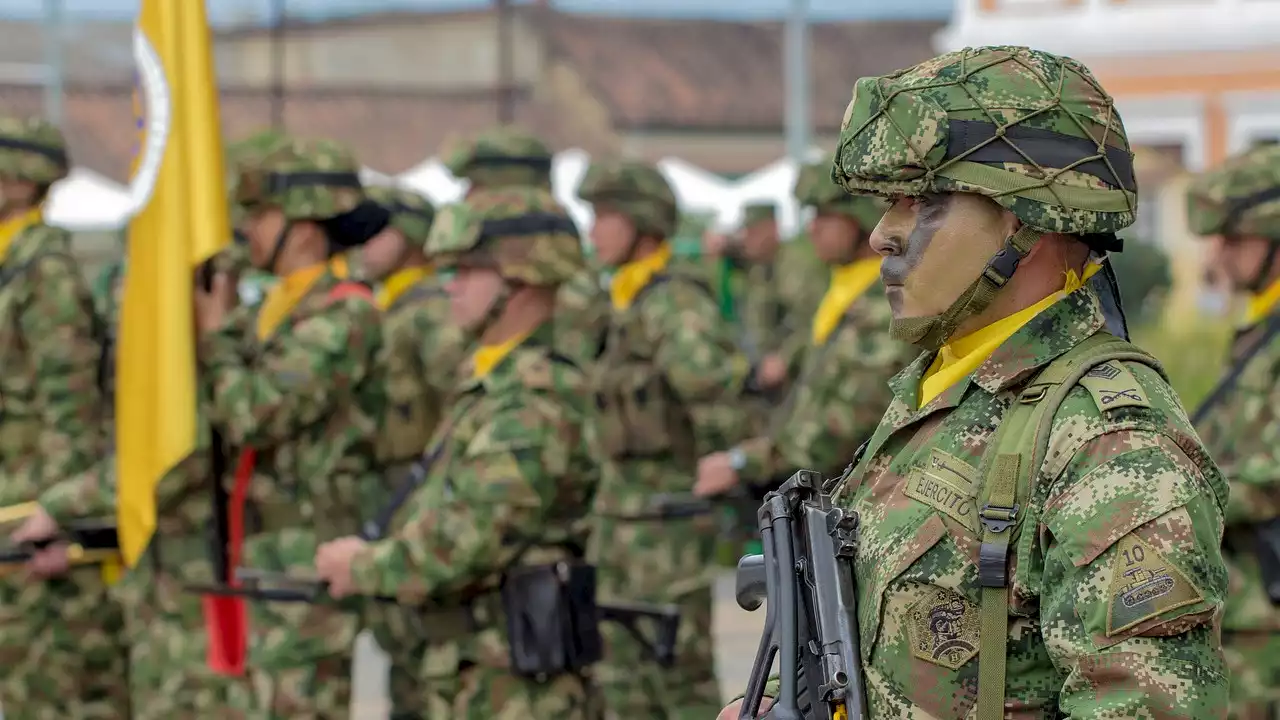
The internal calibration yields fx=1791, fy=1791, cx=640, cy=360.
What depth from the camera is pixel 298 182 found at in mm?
6121

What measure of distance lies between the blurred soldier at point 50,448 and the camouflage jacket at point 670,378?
2179 mm

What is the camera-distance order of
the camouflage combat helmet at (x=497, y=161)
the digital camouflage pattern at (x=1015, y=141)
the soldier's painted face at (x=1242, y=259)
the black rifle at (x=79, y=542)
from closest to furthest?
the digital camouflage pattern at (x=1015, y=141) → the soldier's painted face at (x=1242, y=259) → the black rifle at (x=79, y=542) → the camouflage combat helmet at (x=497, y=161)

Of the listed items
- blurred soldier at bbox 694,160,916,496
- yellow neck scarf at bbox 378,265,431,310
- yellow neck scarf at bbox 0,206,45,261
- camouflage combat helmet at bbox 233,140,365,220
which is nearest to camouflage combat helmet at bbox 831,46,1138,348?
camouflage combat helmet at bbox 233,140,365,220

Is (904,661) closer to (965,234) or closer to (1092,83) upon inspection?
(965,234)

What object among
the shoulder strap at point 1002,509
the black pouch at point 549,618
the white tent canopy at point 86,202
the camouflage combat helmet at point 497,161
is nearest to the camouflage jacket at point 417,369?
the camouflage combat helmet at point 497,161

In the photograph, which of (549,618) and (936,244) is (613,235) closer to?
(549,618)

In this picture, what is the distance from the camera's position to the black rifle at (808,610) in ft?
8.48

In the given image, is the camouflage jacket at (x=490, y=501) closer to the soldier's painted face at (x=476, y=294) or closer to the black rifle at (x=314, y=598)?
the soldier's painted face at (x=476, y=294)

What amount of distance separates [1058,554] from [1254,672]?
12.9 feet

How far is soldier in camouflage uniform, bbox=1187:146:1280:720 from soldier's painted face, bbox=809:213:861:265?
1420mm

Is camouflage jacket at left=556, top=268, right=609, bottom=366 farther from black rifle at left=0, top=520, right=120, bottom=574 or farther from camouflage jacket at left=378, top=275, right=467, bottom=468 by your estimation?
black rifle at left=0, top=520, right=120, bottom=574

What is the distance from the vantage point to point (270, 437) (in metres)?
5.76

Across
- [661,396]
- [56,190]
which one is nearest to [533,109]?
[56,190]

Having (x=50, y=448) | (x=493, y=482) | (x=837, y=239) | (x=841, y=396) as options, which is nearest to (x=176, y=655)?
(x=50, y=448)
